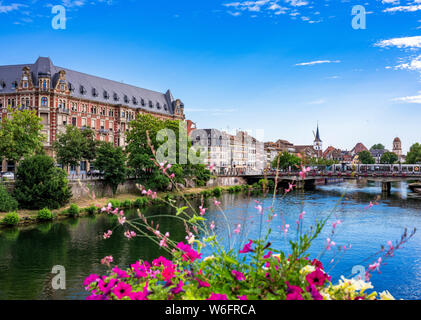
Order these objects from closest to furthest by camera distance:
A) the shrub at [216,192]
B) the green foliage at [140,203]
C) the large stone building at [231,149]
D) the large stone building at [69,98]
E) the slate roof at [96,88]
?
the green foliage at [140,203] < the shrub at [216,192] < the large stone building at [69,98] < the slate roof at [96,88] < the large stone building at [231,149]

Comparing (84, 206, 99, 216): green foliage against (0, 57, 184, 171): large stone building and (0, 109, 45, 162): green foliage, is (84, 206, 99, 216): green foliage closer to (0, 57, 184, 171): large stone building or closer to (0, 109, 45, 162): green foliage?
(0, 109, 45, 162): green foliage

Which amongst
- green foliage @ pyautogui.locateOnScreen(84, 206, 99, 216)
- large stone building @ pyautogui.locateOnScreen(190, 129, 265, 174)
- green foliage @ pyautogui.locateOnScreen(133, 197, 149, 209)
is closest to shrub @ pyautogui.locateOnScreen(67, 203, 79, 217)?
green foliage @ pyautogui.locateOnScreen(84, 206, 99, 216)

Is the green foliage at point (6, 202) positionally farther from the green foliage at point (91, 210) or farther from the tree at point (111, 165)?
the tree at point (111, 165)

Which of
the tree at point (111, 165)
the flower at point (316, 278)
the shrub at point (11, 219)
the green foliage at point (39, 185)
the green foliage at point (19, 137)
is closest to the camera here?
the flower at point (316, 278)

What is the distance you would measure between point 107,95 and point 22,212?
44.4 metres

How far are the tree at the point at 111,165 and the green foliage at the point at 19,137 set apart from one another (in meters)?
6.95

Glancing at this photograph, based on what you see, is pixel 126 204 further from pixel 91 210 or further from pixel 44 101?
pixel 44 101

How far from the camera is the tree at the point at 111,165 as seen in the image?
43.0 metres

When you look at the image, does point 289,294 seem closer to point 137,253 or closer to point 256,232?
point 137,253

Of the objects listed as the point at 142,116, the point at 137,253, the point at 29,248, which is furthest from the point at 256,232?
the point at 142,116

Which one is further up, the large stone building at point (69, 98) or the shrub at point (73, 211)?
the large stone building at point (69, 98)

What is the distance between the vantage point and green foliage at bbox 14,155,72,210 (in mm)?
32156

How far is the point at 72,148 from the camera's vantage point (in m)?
45.9

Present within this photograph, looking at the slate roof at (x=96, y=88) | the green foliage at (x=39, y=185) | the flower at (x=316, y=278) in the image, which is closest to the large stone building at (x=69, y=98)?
the slate roof at (x=96, y=88)
